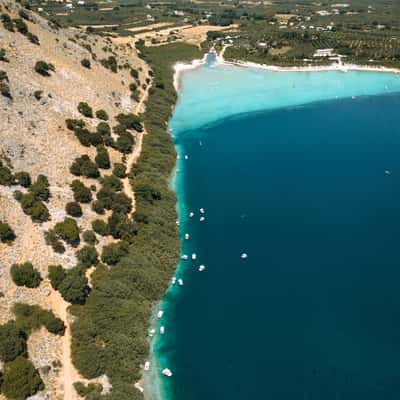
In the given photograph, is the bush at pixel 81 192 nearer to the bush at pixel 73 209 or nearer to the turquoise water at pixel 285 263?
the bush at pixel 73 209

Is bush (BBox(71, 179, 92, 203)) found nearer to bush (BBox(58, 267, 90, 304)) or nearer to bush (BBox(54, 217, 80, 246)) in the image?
bush (BBox(54, 217, 80, 246))

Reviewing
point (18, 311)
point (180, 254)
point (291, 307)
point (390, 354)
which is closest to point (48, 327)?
point (18, 311)

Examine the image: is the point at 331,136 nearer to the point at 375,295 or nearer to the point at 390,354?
the point at 375,295

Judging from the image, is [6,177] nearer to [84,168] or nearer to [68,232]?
[68,232]

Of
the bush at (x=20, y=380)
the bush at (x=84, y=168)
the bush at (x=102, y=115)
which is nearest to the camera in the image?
the bush at (x=20, y=380)

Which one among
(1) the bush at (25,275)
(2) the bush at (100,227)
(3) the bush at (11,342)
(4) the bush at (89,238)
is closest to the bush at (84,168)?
(2) the bush at (100,227)

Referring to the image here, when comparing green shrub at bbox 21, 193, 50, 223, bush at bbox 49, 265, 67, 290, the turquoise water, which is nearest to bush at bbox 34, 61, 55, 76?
the turquoise water
